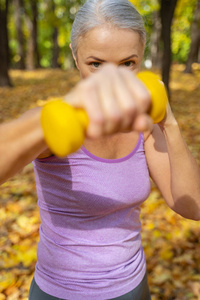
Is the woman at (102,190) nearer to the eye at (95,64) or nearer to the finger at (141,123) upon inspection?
the eye at (95,64)

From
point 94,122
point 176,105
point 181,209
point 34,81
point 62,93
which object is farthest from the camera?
point 34,81

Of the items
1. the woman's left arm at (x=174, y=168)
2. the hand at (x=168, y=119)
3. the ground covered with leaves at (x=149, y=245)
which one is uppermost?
the hand at (x=168, y=119)

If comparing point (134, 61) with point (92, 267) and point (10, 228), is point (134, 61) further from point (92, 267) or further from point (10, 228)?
point (10, 228)

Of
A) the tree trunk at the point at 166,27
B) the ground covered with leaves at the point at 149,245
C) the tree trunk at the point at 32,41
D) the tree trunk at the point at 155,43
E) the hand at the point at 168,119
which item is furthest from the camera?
the tree trunk at the point at 155,43

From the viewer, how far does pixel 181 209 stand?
1370 mm

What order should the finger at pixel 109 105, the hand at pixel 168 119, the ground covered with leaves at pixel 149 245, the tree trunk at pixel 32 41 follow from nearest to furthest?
the finger at pixel 109 105 → the hand at pixel 168 119 → the ground covered with leaves at pixel 149 245 → the tree trunk at pixel 32 41

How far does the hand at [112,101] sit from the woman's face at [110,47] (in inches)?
23.9

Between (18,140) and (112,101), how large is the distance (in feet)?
1.00

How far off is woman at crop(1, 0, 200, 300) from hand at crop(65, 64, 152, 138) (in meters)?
0.50

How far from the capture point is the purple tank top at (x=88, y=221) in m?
1.21

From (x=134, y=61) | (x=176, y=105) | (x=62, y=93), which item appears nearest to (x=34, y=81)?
(x=62, y=93)

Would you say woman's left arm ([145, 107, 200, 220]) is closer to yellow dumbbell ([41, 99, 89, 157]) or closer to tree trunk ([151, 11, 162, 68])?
yellow dumbbell ([41, 99, 89, 157])

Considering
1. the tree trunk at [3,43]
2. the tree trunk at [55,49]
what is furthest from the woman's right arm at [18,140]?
the tree trunk at [55,49]

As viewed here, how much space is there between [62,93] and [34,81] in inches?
115
